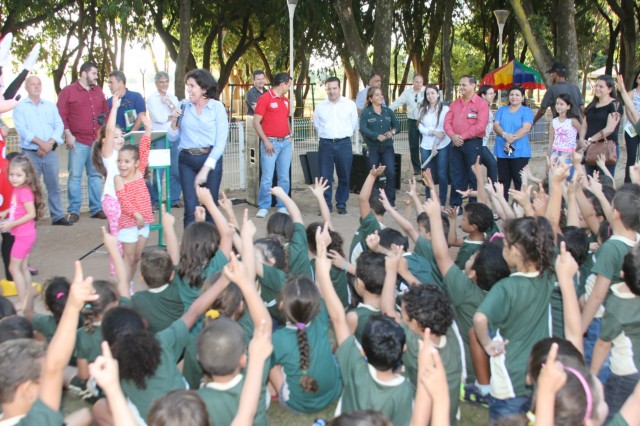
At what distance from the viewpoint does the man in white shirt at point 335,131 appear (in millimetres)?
8609

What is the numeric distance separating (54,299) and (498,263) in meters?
2.47

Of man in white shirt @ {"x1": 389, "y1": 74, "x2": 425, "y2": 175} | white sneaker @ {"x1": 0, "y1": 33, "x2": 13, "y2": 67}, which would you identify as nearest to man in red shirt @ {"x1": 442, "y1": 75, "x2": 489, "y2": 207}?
man in white shirt @ {"x1": 389, "y1": 74, "x2": 425, "y2": 175}

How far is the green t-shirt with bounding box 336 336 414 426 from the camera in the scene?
298 cm

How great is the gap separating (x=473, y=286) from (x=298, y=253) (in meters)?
1.36

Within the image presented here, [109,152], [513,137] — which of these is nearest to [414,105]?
[513,137]

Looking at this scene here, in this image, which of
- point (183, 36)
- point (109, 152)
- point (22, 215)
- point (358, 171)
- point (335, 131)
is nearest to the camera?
point (22, 215)

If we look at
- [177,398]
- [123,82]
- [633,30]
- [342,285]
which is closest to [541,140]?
[633,30]

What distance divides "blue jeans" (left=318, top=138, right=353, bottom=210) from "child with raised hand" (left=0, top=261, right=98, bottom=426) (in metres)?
6.12

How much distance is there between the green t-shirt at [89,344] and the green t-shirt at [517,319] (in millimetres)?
1961

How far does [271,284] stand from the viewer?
420 cm

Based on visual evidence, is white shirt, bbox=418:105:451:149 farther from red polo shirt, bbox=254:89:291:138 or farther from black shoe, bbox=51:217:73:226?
black shoe, bbox=51:217:73:226

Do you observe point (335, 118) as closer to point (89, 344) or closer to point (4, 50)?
point (4, 50)

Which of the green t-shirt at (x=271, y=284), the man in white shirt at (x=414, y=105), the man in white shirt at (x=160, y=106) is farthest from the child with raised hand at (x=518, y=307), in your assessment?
the man in white shirt at (x=414, y=105)

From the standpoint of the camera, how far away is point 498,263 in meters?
3.94
